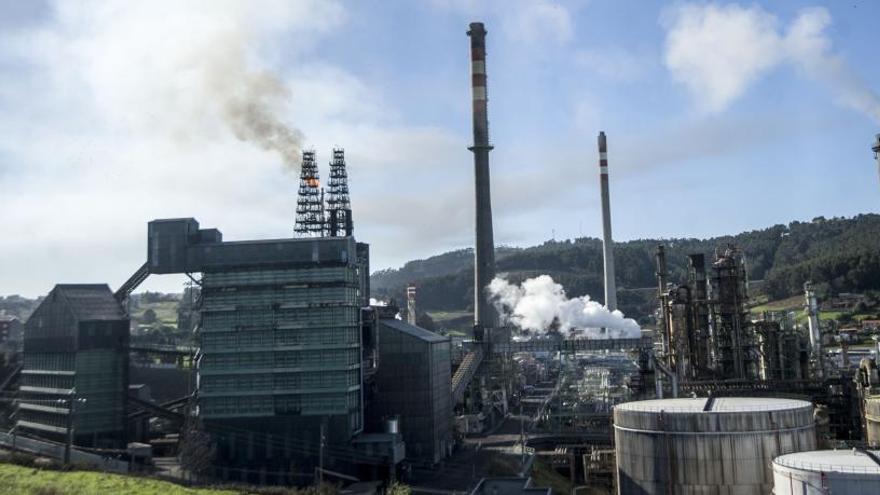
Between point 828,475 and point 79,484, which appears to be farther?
point 79,484

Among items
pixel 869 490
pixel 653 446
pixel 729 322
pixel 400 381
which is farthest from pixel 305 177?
pixel 869 490

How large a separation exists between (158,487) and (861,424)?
50.8 meters

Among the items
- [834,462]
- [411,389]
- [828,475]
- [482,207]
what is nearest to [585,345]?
[482,207]

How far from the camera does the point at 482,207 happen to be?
9538 cm

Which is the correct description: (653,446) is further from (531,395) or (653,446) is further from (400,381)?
(531,395)

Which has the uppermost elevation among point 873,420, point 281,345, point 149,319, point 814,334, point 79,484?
point 149,319

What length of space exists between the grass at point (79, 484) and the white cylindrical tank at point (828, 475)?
2718 cm

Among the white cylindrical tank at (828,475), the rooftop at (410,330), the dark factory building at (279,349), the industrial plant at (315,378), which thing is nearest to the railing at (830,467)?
the white cylindrical tank at (828,475)

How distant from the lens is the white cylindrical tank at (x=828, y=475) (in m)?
26.7

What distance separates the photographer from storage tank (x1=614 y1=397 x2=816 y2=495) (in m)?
34.4

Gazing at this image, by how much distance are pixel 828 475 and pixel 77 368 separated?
52.7 m

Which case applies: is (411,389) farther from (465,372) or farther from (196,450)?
(465,372)

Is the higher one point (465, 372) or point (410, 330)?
point (410, 330)

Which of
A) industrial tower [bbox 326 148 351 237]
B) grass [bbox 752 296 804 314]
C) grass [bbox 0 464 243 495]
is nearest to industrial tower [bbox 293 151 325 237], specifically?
industrial tower [bbox 326 148 351 237]
